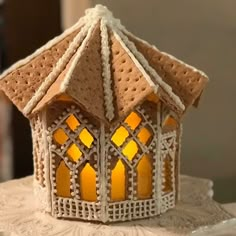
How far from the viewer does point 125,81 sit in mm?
780

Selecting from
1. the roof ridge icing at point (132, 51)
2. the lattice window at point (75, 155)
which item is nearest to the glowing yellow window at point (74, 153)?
the lattice window at point (75, 155)

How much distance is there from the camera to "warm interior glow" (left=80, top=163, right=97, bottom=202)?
0.80m

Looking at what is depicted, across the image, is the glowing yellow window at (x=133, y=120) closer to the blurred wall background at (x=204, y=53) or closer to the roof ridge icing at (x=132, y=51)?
the roof ridge icing at (x=132, y=51)

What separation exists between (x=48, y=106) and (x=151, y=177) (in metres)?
0.14

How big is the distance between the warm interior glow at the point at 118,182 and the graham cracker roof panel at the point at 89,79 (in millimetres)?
68

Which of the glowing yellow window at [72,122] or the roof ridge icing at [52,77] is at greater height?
the roof ridge icing at [52,77]

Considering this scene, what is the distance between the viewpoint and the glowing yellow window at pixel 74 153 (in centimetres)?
80

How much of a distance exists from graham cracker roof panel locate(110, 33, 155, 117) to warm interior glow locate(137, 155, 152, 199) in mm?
72

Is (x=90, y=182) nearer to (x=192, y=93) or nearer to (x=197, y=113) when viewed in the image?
(x=192, y=93)

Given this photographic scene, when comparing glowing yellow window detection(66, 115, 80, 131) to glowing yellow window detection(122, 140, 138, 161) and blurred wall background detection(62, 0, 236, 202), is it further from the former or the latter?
blurred wall background detection(62, 0, 236, 202)

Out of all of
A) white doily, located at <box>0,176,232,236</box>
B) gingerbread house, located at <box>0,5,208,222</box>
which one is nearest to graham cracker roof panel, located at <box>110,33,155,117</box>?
gingerbread house, located at <box>0,5,208,222</box>

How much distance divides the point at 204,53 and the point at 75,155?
335mm

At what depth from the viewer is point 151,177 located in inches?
32.0

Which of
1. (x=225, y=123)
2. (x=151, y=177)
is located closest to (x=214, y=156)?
(x=225, y=123)
